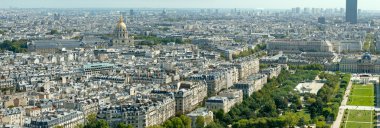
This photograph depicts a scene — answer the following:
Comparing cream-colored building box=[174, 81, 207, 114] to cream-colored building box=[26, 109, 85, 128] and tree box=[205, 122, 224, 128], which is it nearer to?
tree box=[205, 122, 224, 128]

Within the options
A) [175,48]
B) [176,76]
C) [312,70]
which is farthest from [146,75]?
[175,48]

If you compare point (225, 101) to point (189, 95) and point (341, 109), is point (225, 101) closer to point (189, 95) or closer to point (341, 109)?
point (189, 95)

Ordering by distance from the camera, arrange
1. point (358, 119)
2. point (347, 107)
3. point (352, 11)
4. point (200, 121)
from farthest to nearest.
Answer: point (352, 11) < point (347, 107) < point (358, 119) < point (200, 121)

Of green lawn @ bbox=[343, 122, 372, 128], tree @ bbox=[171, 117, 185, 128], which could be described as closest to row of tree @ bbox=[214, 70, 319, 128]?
green lawn @ bbox=[343, 122, 372, 128]

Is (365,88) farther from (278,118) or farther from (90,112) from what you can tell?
(90,112)

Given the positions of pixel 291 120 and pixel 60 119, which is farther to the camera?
pixel 291 120

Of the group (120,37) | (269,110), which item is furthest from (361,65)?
(120,37)

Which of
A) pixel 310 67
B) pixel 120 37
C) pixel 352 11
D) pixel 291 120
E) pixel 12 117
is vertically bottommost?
pixel 310 67

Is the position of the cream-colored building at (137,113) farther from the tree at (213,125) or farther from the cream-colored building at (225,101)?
the cream-colored building at (225,101)
